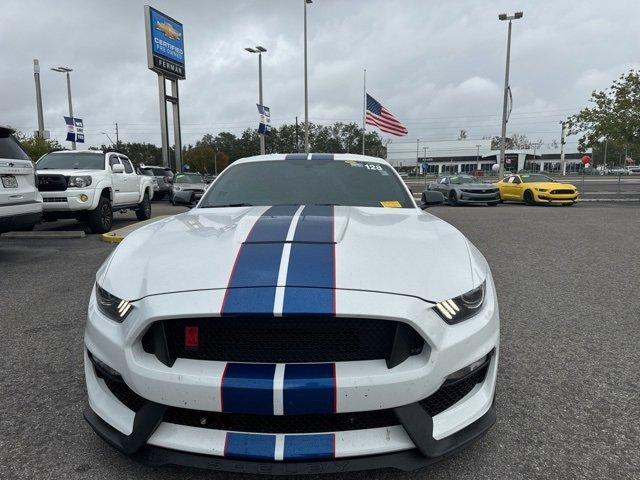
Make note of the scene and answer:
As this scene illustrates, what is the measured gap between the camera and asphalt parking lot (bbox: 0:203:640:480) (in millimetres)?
1983

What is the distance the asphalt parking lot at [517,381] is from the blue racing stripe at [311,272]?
0.77 m

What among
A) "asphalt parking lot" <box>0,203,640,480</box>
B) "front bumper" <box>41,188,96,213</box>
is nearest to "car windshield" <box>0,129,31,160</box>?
"asphalt parking lot" <box>0,203,640,480</box>

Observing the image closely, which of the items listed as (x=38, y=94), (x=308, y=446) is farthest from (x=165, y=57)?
(x=308, y=446)

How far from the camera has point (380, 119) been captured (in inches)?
1066

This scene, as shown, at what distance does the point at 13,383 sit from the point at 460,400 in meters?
2.54

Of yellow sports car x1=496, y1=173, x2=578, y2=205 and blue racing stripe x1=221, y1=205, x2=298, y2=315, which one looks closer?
blue racing stripe x1=221, y1=205, x2=298, y2=315

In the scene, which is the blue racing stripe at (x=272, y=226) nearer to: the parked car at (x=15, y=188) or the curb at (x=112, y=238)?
the parked car at (x=15, y=188)

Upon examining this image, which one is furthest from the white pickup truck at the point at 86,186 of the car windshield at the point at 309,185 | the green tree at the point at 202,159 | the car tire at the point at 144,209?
the green tree at the point at 202,159

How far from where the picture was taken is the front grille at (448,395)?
5.76 feet

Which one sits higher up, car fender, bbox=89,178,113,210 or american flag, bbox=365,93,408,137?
american flag, bbox=365,93,408,137

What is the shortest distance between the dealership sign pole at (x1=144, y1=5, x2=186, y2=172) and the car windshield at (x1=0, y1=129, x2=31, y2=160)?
959 inches

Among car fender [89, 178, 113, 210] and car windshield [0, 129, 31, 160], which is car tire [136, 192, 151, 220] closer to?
car fender [89, 178, 113, 210]

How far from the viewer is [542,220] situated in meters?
12.0

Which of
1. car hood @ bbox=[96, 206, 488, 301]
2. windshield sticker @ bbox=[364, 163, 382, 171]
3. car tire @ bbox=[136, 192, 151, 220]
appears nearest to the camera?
car hood @ bbox=[96, 206, 488, 301]
